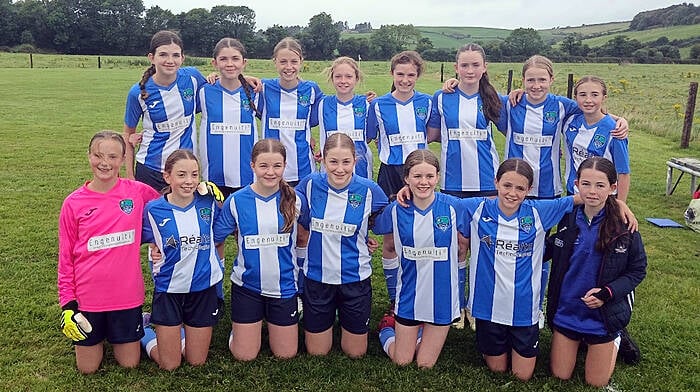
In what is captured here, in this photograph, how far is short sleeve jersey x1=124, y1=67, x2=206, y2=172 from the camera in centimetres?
442

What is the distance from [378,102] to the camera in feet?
15.1

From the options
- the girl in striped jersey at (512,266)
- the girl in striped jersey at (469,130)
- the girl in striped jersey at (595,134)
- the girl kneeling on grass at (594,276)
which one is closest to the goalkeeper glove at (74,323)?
the girl in striped jersey at (512,266)

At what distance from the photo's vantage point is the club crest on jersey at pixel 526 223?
3.57m

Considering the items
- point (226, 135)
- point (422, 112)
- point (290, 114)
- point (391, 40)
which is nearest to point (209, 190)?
point (226, 135)

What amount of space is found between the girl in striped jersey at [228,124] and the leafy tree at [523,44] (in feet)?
161

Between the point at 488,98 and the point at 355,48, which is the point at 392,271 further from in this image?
the point at 355,48

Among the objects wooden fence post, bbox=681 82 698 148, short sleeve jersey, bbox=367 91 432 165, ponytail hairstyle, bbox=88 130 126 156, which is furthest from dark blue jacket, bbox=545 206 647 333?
wooden fence post, bbox=681 82 698 148

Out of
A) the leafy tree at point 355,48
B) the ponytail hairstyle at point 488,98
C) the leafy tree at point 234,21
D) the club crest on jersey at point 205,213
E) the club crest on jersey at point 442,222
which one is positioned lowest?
the club crest on jersey at point 442,222

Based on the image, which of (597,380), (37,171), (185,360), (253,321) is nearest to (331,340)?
(253,321)

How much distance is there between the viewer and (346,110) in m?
4.62

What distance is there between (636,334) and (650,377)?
2.04ft

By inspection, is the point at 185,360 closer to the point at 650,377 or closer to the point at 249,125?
the point at 249,125

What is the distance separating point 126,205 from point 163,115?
1.13m

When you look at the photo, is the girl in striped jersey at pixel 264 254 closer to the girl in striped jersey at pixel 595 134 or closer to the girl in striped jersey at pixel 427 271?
the girl in striped jersey at pixel 427 271
